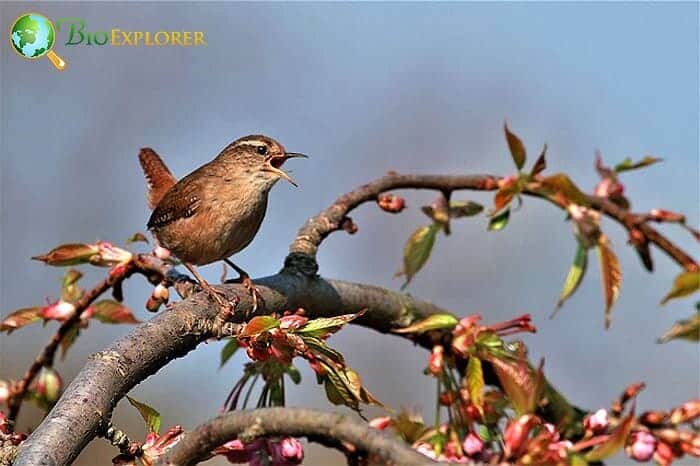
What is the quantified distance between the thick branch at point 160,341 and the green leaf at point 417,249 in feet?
0.74

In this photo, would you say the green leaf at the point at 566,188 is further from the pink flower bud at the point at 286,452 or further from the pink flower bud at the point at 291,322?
the pink flower bud at the point at 286,452

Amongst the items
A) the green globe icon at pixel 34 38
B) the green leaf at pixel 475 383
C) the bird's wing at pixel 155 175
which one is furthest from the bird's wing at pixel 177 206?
the green leaf at pixel 475 383

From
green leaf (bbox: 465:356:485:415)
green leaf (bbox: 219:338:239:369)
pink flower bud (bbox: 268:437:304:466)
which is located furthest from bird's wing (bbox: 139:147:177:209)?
pink flower bud (bbox: 268:437:304:466)

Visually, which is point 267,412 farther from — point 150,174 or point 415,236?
point 150,174

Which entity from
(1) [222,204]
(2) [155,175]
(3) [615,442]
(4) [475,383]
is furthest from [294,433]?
(2) [155,175]

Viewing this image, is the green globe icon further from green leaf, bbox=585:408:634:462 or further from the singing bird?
green leaf, bbox=585:408:634:462

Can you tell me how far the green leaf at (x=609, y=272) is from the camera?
4.02 feet

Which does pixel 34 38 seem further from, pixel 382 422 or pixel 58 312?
pixel 382 422

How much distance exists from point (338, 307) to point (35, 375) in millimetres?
617

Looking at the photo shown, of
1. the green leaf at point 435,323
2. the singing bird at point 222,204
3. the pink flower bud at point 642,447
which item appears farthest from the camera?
the singing bird at point 222,204

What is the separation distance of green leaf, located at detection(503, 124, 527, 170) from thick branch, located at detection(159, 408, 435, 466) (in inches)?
26.1

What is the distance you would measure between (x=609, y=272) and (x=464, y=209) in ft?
1.41

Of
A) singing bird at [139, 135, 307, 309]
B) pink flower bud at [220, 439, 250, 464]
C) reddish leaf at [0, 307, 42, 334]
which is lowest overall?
pink flower bud at [220, 439, 250, 464]

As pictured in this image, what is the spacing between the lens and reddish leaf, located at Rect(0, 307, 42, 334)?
182 centimetres
